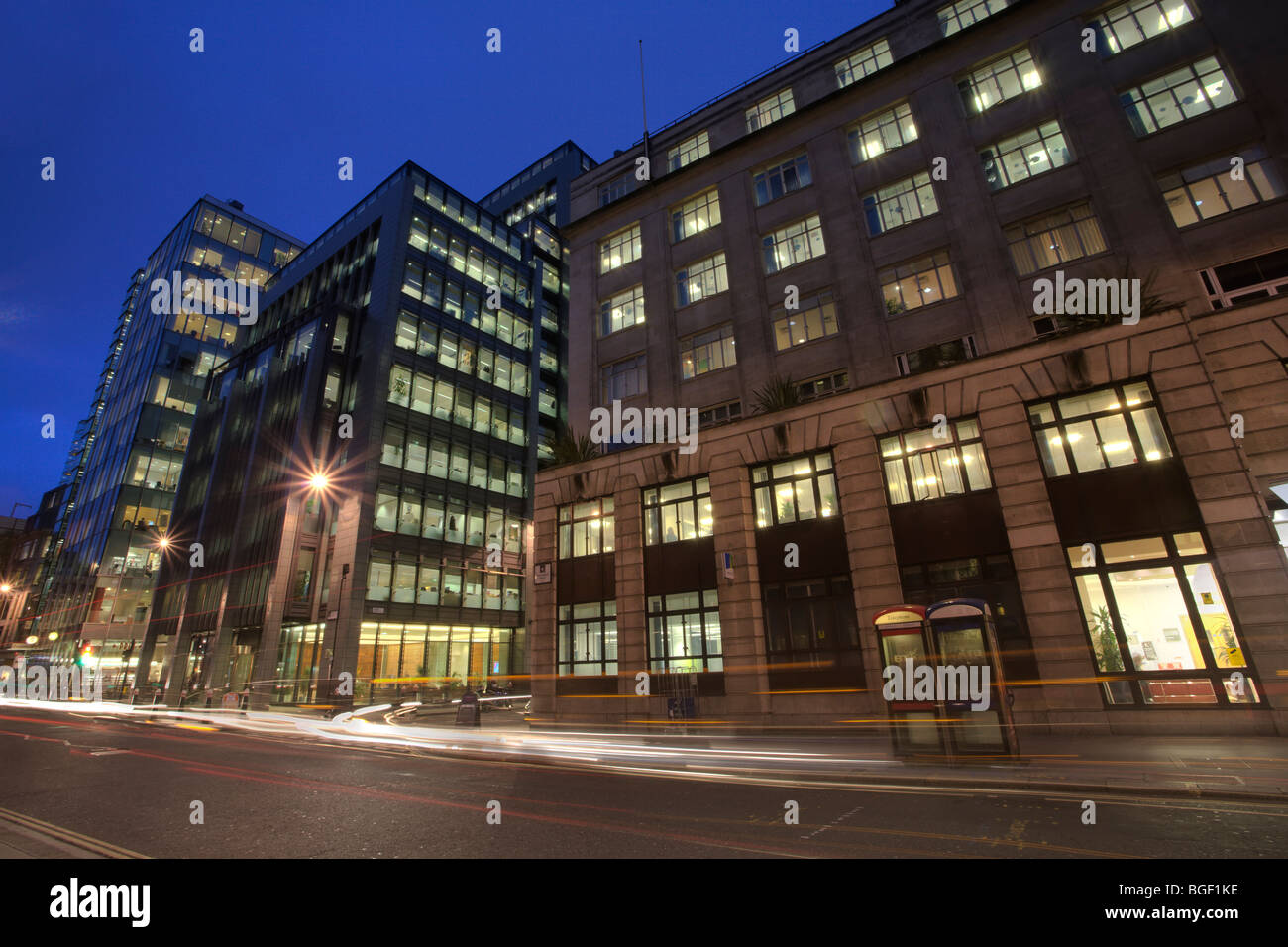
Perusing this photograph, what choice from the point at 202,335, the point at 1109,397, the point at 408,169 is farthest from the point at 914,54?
the point at 202,335

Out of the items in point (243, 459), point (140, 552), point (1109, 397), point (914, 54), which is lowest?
point (1109, 397)

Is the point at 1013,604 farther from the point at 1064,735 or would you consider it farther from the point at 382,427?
the point at 382,427

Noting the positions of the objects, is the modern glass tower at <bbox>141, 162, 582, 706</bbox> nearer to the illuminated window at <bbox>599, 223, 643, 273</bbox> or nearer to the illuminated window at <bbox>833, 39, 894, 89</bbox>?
the illuminated window at <bbox>599, 223, 643, 273</bbox>

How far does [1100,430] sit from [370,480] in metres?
39.9

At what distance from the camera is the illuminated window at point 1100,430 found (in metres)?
15.5

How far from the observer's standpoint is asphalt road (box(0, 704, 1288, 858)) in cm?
587

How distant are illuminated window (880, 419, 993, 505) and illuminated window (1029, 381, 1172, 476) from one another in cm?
170

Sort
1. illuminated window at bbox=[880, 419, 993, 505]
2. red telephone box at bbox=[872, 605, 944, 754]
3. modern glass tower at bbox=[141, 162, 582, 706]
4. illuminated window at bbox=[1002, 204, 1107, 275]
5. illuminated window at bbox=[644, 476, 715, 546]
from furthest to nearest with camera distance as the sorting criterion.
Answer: modern glass tower at bbox=[141, 162, 582, 706]
illuminated window at bbox=[644, 476, 715, 546]
illuminated window at bbox=[1002, 204, 1107, 275]
illuminated window at bbox=[880, 419, 993, 505]
red telephone box at bbox=[872, 605, 944, 754]

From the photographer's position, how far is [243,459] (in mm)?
45188

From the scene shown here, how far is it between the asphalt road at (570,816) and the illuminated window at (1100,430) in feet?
36.3

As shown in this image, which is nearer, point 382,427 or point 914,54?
point 914,54

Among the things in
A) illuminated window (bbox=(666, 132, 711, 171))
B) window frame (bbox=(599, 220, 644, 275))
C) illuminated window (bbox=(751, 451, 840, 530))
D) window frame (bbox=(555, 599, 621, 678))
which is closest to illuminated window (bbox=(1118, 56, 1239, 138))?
illuminated window (bbox=(751, 451, 840, 530))

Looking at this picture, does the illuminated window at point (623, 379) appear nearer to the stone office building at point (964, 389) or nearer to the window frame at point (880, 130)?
the stone office building at point (964, 389)

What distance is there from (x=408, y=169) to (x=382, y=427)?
2582cm
